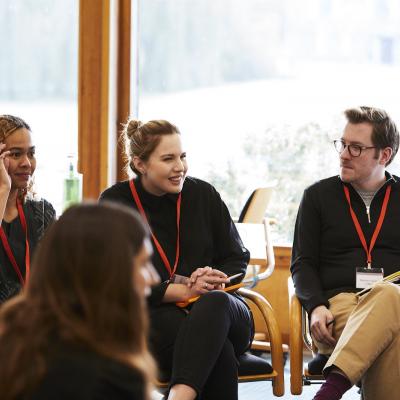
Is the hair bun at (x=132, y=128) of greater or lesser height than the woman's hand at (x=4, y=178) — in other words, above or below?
above

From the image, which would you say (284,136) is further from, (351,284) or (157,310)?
(157,310)

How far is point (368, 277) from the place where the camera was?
327cm

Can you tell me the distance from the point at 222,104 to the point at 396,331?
2726 millimetres

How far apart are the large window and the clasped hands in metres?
2.10

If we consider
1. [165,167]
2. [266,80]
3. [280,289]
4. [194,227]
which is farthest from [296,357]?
[266,80]

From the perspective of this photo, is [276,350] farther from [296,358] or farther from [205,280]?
[205,280]

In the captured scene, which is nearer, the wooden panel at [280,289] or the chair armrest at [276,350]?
the chair armrest at [276,350]

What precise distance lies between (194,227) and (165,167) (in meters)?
0.28

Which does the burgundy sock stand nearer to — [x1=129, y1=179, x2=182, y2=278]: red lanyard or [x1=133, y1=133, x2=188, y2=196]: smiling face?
[x1=129, y1=179, x2=182, y2=278]: red lanyard

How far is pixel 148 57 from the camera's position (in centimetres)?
537

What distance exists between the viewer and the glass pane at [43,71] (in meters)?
5.26

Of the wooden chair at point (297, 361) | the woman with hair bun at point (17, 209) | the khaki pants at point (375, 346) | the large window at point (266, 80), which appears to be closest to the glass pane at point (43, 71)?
the large window at point (266, 80)

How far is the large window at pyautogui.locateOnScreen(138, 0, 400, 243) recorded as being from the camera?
5.07 metres

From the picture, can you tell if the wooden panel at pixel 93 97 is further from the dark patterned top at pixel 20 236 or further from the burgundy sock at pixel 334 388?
the burgundy sock at pixel 334 388
